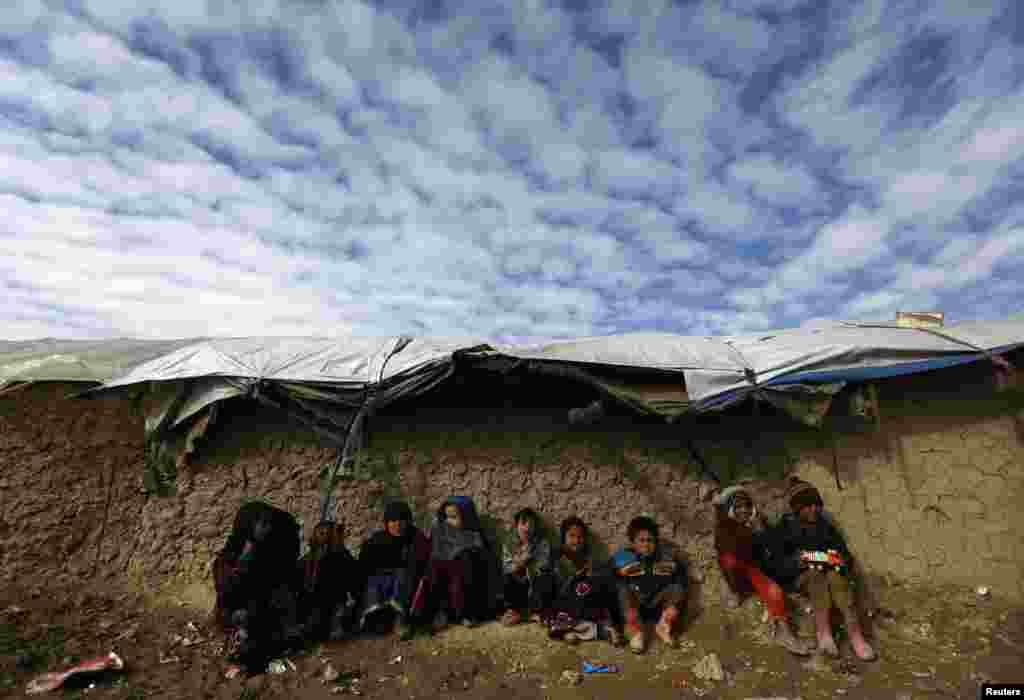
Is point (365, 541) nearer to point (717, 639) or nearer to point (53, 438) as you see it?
point (717, 639)

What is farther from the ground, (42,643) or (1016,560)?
(1016,560)

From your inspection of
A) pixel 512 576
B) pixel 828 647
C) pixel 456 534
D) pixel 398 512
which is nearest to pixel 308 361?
pixel 398 512

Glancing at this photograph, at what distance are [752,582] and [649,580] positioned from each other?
70 centimetres

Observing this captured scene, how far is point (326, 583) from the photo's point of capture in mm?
3801

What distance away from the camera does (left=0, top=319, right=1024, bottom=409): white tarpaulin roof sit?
3.92m

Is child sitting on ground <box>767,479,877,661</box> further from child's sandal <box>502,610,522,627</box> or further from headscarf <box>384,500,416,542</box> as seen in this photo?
headscarf <box>384,500,416,542</box>

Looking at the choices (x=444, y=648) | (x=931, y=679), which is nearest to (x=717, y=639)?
(x=931, y=679)

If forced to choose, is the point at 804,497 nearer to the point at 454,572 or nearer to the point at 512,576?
the point at 512,576

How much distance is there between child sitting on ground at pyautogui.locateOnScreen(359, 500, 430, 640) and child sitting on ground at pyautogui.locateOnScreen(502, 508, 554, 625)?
65cm

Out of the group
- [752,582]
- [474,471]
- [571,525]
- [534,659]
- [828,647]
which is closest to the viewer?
[828,647]

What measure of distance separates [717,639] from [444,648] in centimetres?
185

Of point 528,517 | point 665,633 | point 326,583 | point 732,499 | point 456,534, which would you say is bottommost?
point 665,633

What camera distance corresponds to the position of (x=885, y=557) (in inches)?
153

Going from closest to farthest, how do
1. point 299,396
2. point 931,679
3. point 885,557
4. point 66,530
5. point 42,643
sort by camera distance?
point 931,679 → point 42,643 → point 885,557 → point 299,396 → point 66,530
